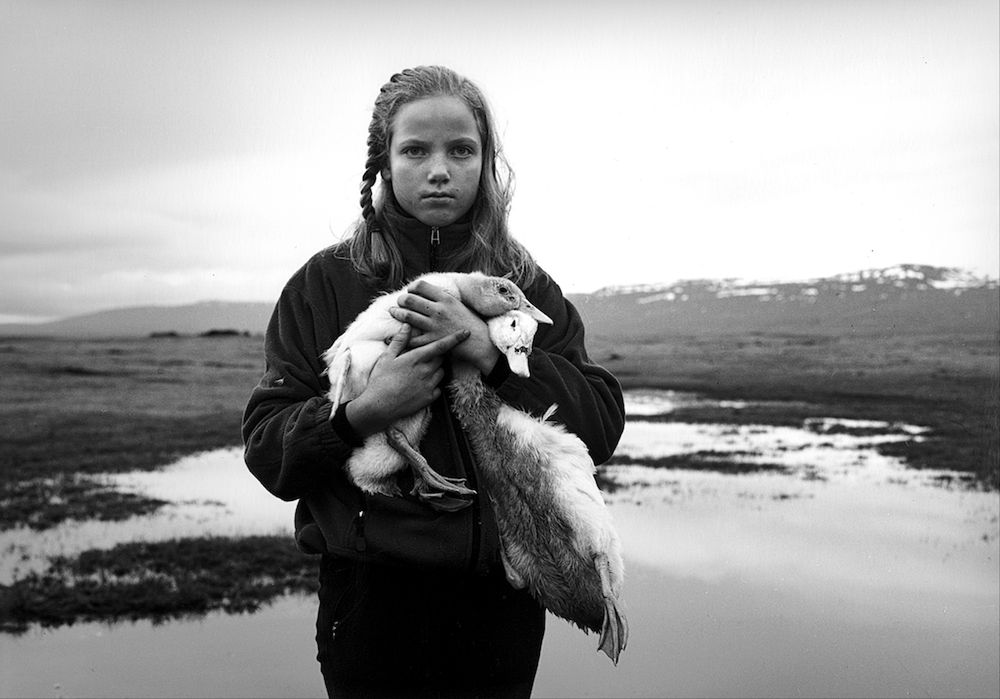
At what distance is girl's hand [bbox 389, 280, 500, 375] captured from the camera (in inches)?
Result: 86.6

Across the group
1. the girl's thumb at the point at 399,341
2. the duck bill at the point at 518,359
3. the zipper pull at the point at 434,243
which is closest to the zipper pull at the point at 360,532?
the girl's thumb at the point at 399,341

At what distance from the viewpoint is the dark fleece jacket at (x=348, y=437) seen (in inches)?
A: 84.5

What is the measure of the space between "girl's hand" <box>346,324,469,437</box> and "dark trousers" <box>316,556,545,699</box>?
50cm

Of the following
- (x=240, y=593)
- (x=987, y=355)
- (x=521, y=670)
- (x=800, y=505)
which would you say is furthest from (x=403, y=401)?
(x=987, y=355)

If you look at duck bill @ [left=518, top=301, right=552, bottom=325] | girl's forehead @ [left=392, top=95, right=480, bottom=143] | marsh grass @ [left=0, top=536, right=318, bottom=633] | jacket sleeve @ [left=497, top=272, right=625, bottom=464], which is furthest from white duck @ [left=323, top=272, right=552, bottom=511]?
marsh grass @ [left=0, top=536, right=318, bottom=633]

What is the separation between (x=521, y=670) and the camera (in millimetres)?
2375

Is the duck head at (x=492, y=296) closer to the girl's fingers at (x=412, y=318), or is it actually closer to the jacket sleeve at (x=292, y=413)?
the girl's fingers at (x=412, y=318)

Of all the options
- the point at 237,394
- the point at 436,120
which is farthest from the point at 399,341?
the point at 237,394

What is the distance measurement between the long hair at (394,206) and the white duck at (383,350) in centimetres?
20

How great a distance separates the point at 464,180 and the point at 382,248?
1.17 feet

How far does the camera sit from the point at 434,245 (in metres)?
2.55

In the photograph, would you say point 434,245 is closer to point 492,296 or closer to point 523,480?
point 492,296

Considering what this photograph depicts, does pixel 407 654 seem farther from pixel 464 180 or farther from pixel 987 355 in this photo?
pixel 987 355

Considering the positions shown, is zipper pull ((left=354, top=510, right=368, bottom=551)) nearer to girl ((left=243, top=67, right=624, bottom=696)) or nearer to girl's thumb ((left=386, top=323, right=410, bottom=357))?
girl ((left=243, top=67, right=624, bottom=696))
